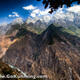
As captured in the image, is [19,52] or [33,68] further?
[19,52]

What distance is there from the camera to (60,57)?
71750 mm

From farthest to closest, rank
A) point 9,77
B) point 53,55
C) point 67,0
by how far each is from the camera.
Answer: point 53,55
point 9,77
point 67,0

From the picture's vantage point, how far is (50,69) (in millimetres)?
69875

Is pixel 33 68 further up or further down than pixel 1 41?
further down

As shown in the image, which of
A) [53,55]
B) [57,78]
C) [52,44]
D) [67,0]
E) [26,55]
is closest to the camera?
[67,0]

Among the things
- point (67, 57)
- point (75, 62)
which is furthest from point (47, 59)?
point (75, 62)

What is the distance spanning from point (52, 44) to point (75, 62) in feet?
89.7

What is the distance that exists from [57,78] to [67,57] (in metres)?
19.7

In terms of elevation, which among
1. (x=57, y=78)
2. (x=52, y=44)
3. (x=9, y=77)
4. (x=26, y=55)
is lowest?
(x=57, y=78)

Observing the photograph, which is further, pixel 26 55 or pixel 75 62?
pixel 26 55

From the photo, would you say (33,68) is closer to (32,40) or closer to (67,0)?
(32,40)

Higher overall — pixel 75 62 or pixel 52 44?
pixel 52 44

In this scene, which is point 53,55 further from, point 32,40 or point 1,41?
point 1,41

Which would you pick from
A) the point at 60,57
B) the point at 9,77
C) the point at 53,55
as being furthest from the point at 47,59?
the point at 9,77
